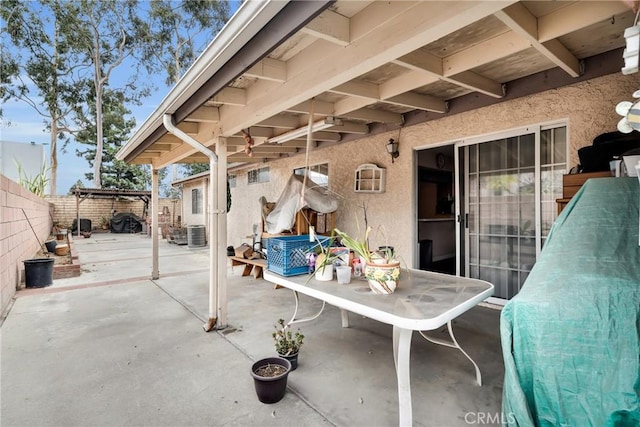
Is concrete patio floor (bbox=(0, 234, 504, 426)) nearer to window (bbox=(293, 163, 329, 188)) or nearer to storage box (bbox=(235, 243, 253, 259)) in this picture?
storage box (bbox=(235, 243, 253, 259))

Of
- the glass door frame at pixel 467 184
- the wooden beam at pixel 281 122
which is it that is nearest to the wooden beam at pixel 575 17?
the glass door frame at pixel 467 184

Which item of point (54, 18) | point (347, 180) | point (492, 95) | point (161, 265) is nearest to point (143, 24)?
point (54, 18)

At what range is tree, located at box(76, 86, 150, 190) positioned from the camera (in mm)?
20266

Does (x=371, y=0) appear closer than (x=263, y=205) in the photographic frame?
Yes

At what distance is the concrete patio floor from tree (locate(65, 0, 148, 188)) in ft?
63.0

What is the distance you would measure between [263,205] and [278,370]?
4652mm

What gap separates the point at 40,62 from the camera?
17516 mm

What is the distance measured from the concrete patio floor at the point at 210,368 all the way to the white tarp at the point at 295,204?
146 cm

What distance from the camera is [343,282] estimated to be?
234 cm

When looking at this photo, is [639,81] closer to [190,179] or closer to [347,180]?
[347,180]

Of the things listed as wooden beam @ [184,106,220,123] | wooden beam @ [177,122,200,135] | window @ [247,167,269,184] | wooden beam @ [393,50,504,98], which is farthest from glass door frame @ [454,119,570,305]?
window @ [247,167,269,184]

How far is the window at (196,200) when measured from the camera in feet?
44.0

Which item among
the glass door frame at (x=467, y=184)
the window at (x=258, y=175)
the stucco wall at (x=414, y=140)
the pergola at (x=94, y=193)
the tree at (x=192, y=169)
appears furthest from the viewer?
the tree at (x=192, y=169)

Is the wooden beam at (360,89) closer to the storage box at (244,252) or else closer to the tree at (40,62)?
the storage box at (244,252)
